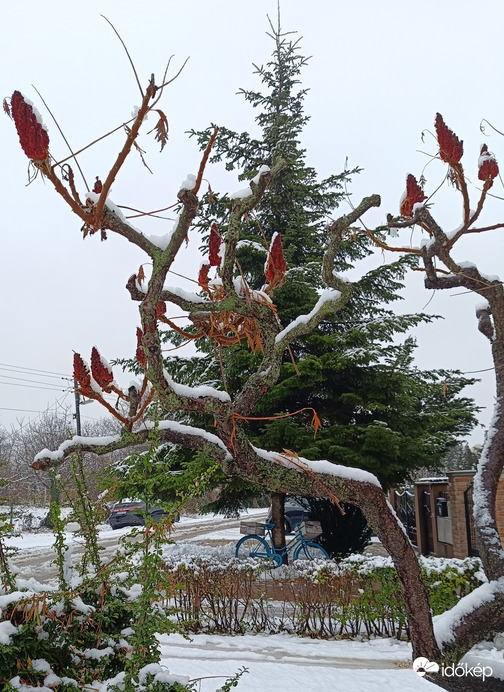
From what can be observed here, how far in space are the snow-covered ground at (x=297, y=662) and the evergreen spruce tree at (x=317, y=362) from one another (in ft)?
7.80

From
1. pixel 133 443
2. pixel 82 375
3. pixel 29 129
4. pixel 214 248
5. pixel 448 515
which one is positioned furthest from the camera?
pixel 448 515

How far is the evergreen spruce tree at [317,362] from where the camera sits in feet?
29.8

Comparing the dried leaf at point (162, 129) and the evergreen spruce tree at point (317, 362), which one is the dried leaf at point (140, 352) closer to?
the dried leaf at point (162, 129)

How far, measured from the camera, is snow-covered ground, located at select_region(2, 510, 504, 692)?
460 cm

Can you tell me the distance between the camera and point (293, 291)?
966 cm

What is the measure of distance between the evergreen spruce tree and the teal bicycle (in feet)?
1.64

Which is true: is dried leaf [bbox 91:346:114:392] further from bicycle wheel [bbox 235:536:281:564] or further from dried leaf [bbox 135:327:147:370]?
bicycle wheel [bbox 235:536:281:564]

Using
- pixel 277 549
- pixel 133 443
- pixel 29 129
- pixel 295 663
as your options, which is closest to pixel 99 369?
pixel 133 443

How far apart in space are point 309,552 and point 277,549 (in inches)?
45.7

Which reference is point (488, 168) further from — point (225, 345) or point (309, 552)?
point (309, 552)

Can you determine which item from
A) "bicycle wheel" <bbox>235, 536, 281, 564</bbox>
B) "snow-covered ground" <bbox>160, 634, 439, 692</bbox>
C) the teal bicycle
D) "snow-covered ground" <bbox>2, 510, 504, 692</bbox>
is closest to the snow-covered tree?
"snow-covered ground" <bbox>2, 510, 504, 692</bbox>

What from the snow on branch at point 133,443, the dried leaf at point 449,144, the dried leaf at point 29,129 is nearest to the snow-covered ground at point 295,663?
the snow on branch at point 133,443

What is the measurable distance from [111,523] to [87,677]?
21.2 metres

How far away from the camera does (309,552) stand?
10.9 meters
